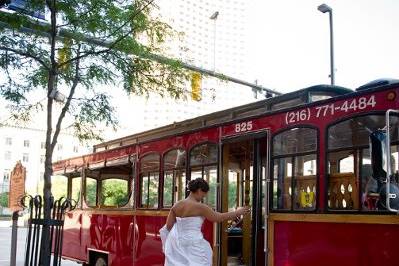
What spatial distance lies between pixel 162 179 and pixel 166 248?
334 centimetres

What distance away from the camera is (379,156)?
4570mm

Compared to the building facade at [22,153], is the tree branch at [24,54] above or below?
below

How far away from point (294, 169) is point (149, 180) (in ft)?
13.0

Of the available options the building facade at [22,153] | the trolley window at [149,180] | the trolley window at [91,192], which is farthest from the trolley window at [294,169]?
the building facade at [22,153]

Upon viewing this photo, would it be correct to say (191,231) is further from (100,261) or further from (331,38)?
(331,38)

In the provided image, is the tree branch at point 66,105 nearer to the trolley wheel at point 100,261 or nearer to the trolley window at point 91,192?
the trolley wheel at point 100,261

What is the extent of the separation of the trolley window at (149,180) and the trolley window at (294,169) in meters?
3.24

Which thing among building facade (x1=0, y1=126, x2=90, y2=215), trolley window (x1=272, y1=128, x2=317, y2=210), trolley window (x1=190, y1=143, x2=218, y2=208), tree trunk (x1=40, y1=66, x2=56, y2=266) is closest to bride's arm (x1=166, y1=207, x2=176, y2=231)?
trolley window (x1=272, y1=128, x2=317, y2=210)

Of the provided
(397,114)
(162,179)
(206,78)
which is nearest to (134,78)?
(206,78)

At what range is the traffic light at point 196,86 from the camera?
27.2 ft

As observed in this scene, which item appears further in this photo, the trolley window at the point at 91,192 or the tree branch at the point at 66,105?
the trolley window at the point at 91,192

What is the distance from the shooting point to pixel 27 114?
804 centimetres

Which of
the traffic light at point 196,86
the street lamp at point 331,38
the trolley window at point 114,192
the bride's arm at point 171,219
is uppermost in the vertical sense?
the street lamp at point 331,38

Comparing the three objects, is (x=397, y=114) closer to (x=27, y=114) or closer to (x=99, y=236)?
(x=27, y=114)
